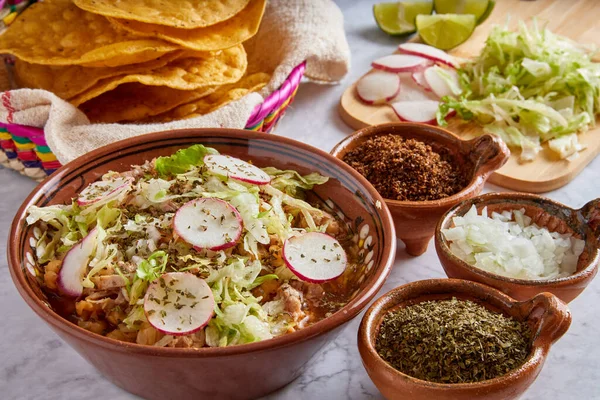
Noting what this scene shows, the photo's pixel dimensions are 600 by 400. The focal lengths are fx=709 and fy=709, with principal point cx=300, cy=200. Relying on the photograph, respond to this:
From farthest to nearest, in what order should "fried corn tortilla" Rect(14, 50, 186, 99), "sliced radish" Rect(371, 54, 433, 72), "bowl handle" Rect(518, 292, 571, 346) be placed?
"sliced radish" Rect(371, 54, 433, 72) → "fried corn tortilla" Rect(14, 50, 186, 99) → "bowl handle" Rect(518, 292, 571, 346)

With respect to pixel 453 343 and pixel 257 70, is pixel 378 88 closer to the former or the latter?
pixel 257 70

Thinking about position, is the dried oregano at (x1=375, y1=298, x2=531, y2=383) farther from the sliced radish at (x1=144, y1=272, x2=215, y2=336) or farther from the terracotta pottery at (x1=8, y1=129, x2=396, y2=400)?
the sliced radish at (x1=144, y1=272, x2=215, y2=336)

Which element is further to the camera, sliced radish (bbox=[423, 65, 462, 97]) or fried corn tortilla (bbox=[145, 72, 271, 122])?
sliced radish (bbox=[423, 65, 462, 97])

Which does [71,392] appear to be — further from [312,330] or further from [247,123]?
[247,123]

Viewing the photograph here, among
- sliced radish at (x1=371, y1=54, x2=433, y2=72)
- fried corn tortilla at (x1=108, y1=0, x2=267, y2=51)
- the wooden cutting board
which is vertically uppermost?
fried corn tortilla at (x1=108, y1=0, x2=267, y2=51)

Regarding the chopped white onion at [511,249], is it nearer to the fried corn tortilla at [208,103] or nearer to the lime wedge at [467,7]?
the fried corn tortilla at [208,103]

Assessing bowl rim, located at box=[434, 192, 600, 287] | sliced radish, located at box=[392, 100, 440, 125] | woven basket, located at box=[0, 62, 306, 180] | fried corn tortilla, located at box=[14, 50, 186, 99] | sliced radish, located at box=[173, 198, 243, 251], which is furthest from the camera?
sliced radish, located at box=[392, 100, 440, 125]

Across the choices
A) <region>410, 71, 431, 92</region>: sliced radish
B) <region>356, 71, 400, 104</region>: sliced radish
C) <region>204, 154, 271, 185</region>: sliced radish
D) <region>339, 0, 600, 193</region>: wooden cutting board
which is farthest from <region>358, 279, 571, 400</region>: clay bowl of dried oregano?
<region>410, 71, 431, 92</region>: sliced radish
